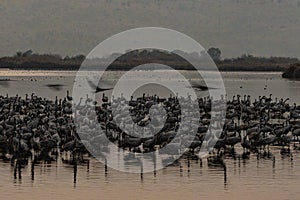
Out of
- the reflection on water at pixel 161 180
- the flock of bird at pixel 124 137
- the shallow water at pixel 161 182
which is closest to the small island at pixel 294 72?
the flock of bird at pixel 124 137

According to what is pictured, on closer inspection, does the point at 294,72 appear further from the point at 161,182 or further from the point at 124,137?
the point at 161,182

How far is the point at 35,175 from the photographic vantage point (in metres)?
21.7

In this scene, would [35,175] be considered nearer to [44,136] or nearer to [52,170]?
[52,170]

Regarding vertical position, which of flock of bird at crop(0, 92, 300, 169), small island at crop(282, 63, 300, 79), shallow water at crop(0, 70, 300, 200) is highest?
small island at crop(282, 63, 300, 79)

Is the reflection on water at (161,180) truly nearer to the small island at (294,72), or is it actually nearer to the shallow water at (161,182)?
the shallow water at (161,182)

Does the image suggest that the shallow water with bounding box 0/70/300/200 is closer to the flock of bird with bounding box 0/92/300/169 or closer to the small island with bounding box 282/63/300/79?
the flock of bird with bounding box 0/92/300/169

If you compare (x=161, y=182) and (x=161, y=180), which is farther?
(x=161, y=180)

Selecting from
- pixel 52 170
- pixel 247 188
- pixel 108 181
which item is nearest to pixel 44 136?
pixel 52 170

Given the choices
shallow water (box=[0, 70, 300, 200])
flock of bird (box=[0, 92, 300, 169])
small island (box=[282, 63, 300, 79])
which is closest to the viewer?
shallow water (box=[0, 70, 300, 200])

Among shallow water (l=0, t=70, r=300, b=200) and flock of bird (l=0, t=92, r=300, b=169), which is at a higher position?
flock of bird (l=0, t=92, r=300, b=169)

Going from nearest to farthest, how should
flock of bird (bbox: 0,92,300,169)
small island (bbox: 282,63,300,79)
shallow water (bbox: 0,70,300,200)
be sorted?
shallow water (bbox: 0,70,300,200), flock of bird (bbox: 0,92,300,169), small island (bbox: 282,63,300,79)

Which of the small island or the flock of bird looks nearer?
the flock of bird

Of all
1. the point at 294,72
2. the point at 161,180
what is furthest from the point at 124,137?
the point at 294,72

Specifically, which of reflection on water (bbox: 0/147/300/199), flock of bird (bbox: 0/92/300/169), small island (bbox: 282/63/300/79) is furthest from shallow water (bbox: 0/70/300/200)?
small island (bbox: 282/63/300/79)
